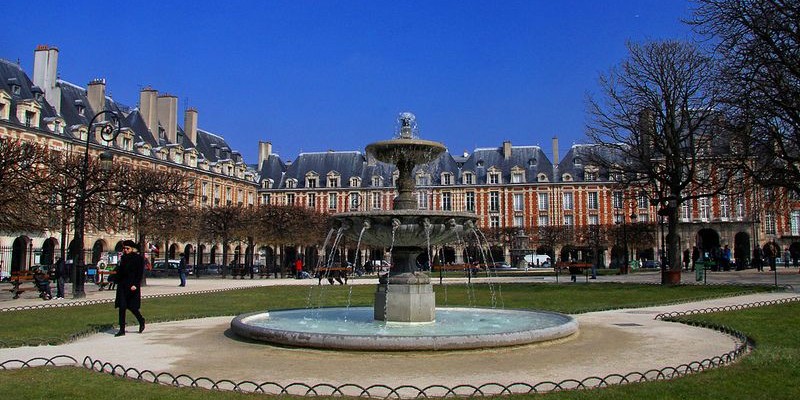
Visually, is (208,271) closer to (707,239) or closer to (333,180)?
(333,180)

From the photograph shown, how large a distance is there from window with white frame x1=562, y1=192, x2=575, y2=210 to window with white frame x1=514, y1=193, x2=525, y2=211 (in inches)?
171

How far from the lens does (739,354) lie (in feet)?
28.1

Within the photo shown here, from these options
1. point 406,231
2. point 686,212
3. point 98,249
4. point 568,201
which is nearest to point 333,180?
point 568,201

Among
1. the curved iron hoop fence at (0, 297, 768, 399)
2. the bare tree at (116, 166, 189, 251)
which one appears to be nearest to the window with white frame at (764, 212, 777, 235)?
the bare tree at (116, 166, 189, 251)

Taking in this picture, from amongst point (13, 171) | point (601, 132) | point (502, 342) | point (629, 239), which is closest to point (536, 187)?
point (629, 239)

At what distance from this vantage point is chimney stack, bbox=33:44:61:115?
5050cm

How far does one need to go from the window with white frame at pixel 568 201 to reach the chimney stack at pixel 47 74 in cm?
4854

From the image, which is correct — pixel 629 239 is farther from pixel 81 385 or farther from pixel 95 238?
pixel 81 385

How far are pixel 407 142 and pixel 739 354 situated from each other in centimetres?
633

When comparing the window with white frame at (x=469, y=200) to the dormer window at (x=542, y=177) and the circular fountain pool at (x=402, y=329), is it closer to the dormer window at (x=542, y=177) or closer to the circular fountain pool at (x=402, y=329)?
the dormer window at (x=542, y=177)

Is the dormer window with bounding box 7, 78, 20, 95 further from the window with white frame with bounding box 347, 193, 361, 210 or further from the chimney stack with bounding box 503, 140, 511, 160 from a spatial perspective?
the chimney stack with bounding box 503, 140, 511, 160

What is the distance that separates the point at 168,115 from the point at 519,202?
121 ft

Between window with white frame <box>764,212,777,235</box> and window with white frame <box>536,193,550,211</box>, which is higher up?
window with white frame <box>536,193,550,211</box>

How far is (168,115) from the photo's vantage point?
62.4 metres
